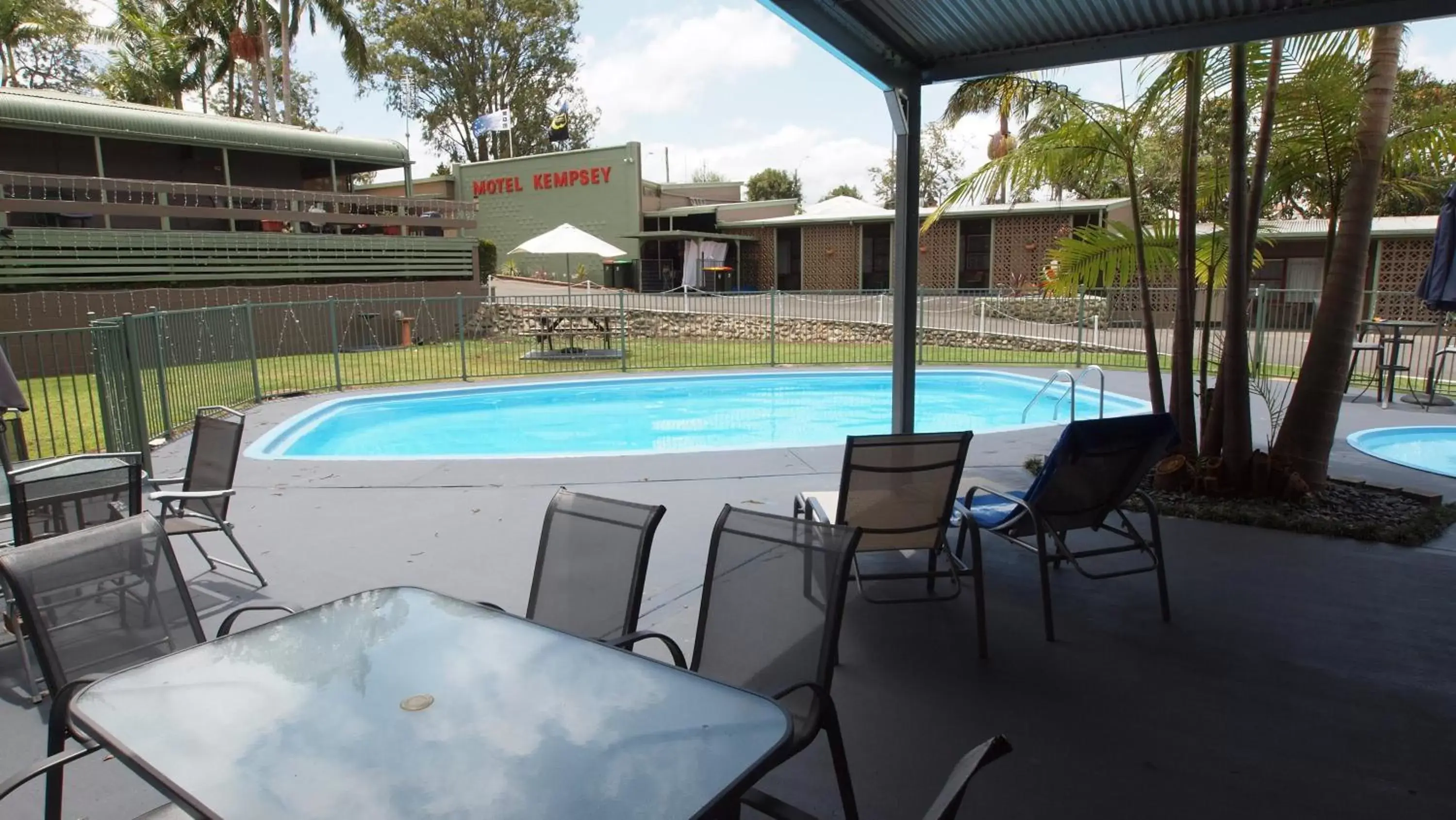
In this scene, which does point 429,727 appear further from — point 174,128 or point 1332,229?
point 174,128

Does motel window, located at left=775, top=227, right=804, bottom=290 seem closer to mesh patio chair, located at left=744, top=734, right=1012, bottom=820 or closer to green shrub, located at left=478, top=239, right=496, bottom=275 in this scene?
green shrub, located at left=478, top=239, right=496, bottom=275

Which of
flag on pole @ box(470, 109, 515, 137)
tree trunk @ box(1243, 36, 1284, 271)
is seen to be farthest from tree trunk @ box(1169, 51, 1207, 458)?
flag on pole @ box(470, 109, 515, 137)

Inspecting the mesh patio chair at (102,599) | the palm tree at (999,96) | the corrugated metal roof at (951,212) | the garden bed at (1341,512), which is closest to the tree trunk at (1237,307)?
the garden bed at (1341,512)

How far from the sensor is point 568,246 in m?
18.5

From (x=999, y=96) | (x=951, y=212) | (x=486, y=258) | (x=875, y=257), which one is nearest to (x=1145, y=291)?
(x=999, y=96)

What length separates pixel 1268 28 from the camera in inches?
167

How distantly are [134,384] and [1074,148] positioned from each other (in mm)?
7541

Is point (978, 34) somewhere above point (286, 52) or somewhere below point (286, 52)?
below

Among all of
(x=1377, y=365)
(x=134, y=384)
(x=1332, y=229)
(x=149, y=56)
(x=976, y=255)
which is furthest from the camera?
(x=149, y=56)

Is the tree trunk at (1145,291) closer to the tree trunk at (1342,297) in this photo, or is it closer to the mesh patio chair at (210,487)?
the tree trunk at (1342,297)

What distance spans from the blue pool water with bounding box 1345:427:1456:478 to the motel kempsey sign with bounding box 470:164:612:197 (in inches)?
955

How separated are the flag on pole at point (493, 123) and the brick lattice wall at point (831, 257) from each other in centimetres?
1590

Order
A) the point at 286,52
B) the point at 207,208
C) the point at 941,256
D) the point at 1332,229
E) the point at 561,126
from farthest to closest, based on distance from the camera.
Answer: the point at 561,126
the point at 941,256
the point at 286,52
the point at 207,208
the point at 1332,229

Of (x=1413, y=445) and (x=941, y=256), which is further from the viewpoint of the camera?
(x=941, y=256)
